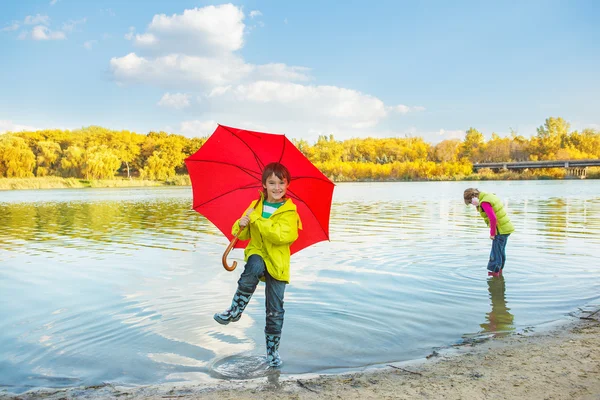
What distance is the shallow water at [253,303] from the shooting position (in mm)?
5293

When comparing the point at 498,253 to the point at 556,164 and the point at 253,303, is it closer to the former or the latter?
the point at 253,303

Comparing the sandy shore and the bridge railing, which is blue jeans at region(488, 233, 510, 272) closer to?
the sandy shore

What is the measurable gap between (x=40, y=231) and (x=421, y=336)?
52.6 feet

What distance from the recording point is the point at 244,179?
17.7 ft

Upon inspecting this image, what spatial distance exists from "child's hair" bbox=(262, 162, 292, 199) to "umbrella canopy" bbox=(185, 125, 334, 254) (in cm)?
30

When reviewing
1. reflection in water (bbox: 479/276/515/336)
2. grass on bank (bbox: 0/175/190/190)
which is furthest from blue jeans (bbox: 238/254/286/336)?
grass on bank (bbox: 0/175/190/190)

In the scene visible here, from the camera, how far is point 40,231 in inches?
715

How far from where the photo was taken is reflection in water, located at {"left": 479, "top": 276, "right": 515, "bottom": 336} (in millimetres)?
6127

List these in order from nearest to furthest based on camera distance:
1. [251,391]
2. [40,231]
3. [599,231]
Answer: [251,391], [599,231], [40,231]

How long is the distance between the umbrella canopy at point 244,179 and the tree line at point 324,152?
270 feet

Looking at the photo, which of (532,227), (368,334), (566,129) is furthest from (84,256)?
(566,129)

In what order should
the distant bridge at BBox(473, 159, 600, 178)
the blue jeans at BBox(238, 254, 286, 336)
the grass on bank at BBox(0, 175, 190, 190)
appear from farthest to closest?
the distant bridge at BBox(473, 159, 600, 178) → the grass on bank at BBox(0, 175, 190, 190) → the blue jeans at BBox(238, 254, 286, 336)

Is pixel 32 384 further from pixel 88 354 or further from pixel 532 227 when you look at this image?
pixel 532 227

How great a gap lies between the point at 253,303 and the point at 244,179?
2.75 metres
